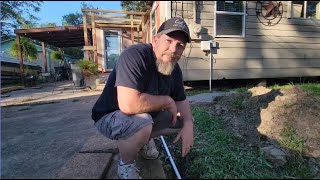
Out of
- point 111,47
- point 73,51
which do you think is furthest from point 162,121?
point 73,51

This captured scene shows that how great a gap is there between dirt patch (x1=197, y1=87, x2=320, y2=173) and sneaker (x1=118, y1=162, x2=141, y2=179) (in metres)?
1.54

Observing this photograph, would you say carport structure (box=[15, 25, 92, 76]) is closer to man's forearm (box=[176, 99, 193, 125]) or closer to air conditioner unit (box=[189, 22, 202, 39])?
air conditioner unit (box=[189, 22, 202, 39])

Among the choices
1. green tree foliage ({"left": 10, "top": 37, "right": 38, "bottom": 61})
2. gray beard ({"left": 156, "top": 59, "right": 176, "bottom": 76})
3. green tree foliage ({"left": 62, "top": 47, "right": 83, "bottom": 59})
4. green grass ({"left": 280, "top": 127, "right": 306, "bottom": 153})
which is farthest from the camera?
green tree foliage ({"left": 62, "top": 47, "right": 83, "bottom": 59})

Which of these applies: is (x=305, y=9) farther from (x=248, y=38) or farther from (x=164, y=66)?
(x=164, y=66)

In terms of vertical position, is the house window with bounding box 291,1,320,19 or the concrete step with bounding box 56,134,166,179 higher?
the house window with bounding box 291,1,320,19

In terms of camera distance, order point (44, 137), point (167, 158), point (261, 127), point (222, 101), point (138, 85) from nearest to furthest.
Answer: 1. point (138, 85)
2. point (167, 158)
3. point (44, 137)
4. point (261, 127)
5. point (222, 101)

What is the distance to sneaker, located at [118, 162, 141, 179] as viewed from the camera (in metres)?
1.80

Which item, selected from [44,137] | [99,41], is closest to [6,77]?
[99,41]

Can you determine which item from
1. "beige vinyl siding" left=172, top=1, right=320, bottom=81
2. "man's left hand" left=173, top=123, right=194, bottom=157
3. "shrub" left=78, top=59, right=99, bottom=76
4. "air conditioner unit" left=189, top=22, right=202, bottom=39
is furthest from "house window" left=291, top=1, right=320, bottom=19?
"man's left hand" left=173, top=123, right=194, bottom=157

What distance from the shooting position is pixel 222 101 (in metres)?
4.29

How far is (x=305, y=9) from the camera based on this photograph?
7359mm

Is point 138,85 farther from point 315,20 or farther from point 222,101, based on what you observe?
point 315,20

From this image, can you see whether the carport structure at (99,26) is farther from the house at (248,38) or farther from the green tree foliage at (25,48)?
the house at (248,38)

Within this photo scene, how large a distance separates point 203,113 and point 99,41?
279 inches
